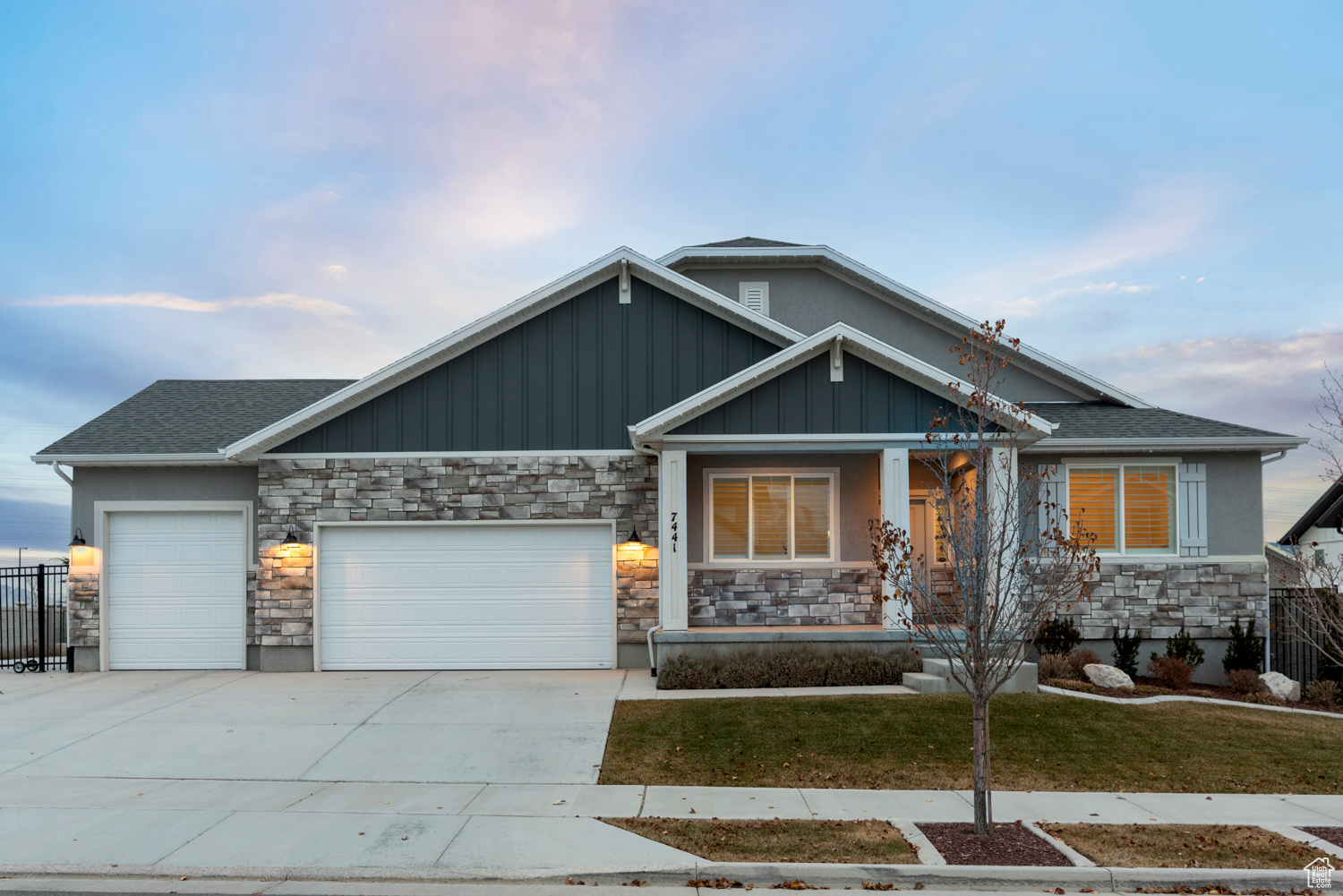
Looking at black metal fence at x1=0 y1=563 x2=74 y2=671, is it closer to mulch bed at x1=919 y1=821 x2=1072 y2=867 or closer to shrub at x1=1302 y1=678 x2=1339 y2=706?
mulch bed at x1=919 y1=821 x2=1072 y2=867

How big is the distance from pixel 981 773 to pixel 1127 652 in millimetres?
8383

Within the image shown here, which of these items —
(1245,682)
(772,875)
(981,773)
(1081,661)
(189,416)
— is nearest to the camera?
(772,875)

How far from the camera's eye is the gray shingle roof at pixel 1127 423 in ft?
43.3

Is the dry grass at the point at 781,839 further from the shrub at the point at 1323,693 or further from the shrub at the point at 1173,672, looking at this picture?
the shrub at the point at 1323,693

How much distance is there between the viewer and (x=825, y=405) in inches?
467

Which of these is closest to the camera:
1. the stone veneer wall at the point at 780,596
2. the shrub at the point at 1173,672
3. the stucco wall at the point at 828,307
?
the shrub at the point at 1173,672

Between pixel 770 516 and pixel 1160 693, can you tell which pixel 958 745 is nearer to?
pixel 1160 693

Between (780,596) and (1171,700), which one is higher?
(780,596)

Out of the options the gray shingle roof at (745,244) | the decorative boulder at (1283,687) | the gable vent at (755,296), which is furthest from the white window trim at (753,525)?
the decorative boulder at (1283,687)

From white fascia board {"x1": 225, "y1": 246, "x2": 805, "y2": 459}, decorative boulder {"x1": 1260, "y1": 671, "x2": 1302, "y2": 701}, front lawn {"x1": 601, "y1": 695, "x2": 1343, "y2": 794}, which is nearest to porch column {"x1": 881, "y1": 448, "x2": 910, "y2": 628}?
front lawn {"x1": 601, "y1": 695, "x2": 1343, "y2": 794}

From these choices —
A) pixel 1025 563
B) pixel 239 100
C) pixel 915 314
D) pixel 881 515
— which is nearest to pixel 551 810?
pixel 1025 563

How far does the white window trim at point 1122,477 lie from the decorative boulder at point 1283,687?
2196mm

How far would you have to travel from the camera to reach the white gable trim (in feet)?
37.9

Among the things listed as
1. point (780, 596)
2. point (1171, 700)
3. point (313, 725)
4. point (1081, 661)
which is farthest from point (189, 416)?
point (1171, 700)
